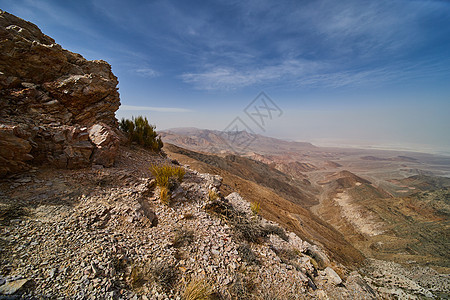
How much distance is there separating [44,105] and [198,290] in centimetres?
655

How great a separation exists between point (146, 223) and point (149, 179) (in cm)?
156

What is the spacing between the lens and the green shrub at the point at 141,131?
7.75m

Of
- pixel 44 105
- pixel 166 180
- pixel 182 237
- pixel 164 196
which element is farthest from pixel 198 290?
pixel 44 105

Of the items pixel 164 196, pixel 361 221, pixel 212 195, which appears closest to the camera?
pixel 164 196

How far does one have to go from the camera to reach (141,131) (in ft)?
25.9

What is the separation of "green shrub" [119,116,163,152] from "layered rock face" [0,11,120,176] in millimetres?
1678

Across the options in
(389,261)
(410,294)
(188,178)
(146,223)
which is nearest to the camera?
(146,223)

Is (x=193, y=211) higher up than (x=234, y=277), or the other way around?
(x=193, y=211)

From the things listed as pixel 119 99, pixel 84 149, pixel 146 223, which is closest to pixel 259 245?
pixel 146 223

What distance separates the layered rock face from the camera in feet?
13.4

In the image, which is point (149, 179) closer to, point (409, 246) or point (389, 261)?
point (389, 261)

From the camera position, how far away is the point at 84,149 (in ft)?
15.8

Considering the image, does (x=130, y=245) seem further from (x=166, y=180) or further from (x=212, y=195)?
(x=212, y=195)

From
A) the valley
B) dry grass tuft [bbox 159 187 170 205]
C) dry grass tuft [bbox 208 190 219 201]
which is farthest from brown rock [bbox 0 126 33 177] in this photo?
the valley
